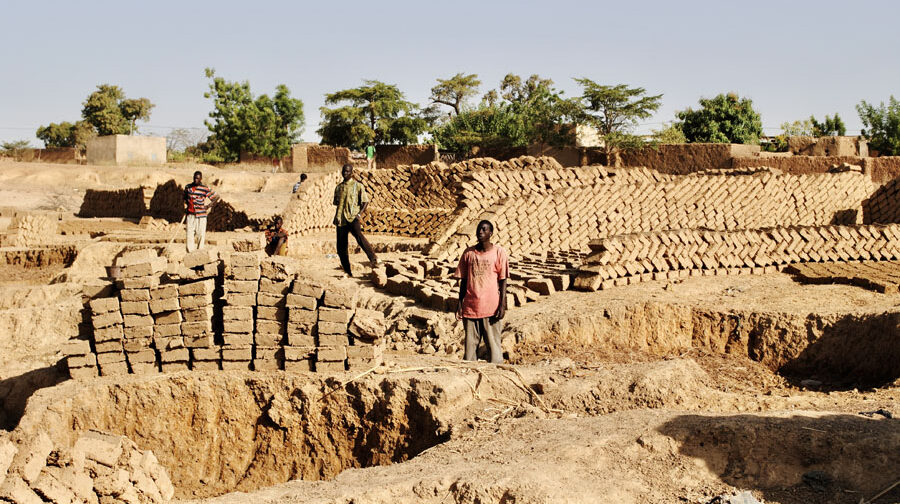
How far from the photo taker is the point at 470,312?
22.6ft

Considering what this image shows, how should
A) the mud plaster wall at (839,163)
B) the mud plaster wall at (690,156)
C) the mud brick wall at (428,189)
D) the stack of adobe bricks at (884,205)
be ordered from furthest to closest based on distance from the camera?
the mud plaster wall at (690,156), the mud plaster wall at (839,163), the stack of adobe bricks at (884,205), the mud brick wall at (428,189)

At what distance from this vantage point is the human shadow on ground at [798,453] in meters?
4.25

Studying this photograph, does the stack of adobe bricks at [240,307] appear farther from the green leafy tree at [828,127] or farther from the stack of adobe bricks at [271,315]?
the green leafy tree at [828,127]

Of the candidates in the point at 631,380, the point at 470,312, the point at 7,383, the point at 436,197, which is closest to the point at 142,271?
the point at 7,383

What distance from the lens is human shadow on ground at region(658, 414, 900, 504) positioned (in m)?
4.25

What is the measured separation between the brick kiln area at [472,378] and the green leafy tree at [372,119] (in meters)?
23.3

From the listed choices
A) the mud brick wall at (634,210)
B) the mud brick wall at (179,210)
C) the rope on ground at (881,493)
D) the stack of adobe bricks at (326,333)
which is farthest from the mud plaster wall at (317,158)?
the rope on ground at (881,493)

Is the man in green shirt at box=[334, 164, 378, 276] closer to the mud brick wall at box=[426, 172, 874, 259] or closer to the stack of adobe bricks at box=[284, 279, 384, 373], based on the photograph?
the mud brick wall at box=[426, 172, 874, 259]

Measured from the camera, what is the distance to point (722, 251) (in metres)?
11.0

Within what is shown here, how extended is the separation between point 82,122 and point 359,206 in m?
40.2

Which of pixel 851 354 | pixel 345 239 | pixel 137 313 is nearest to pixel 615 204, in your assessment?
pixel 345 239

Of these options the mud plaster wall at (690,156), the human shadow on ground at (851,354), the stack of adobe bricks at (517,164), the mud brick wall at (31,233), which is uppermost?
the mud plaster wall at (690,156)

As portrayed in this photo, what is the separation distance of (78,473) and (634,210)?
9720 mm

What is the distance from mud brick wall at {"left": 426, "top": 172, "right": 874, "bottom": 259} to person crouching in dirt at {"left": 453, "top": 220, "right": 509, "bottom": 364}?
4.58 metres
